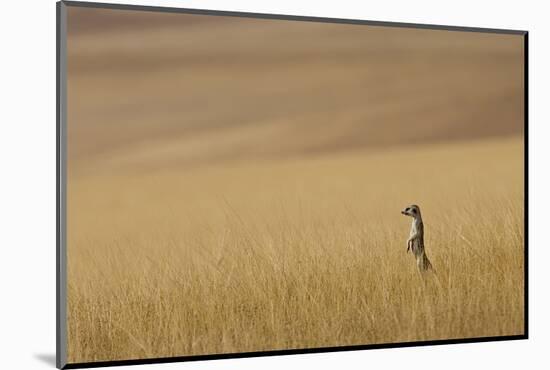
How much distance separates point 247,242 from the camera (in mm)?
8344

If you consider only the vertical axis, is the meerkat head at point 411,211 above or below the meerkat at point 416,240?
above

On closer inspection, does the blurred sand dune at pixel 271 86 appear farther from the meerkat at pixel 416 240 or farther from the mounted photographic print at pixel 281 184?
the meerkat at pixel 416 240

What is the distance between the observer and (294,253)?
27.8 ft

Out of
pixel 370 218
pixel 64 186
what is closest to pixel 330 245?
pixel 370 218

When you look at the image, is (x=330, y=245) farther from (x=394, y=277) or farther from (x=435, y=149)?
(x=435, y=149)

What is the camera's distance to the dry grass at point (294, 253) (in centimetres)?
799

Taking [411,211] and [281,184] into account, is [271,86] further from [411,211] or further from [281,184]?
[411,211]

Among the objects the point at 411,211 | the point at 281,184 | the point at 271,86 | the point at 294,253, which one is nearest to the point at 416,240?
the point at 411,211

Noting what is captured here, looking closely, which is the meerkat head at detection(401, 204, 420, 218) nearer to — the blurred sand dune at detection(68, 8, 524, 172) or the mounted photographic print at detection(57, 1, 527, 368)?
the mounted photographic print at detection(57, 1, 527, 368)

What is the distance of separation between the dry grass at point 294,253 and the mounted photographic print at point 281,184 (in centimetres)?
1

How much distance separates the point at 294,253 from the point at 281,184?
1.69 ft

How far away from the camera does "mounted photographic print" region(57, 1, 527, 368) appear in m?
7.92

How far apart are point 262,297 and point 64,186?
5.42ft

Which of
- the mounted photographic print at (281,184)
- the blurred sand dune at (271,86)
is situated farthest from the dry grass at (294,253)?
the blurred sand dune at (271,86)
